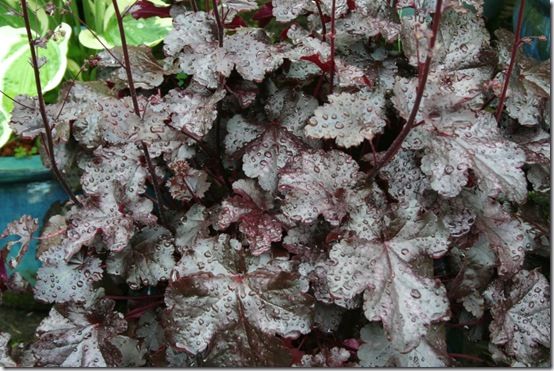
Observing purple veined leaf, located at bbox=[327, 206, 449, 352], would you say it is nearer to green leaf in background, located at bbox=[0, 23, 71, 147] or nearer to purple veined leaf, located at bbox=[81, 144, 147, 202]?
purple veined leaf, located at bbox=[81, 144, 147, 202]

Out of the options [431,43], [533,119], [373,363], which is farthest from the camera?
[533,119]

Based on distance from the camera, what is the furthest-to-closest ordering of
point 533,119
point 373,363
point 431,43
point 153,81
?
point 153,81, point 533,119, point 373,363, point 431,43

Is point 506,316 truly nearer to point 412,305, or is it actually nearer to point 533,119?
point 412,305

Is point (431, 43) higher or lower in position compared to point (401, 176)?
higher

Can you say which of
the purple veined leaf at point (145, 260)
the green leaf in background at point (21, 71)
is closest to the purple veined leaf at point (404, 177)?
the purple veined leaf at point (145, 260)

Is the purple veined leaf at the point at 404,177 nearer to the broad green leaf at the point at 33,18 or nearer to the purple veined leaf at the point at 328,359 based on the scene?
the purple veined leaf at the point at 328,359

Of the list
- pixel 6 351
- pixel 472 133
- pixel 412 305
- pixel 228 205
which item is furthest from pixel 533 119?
pixel 6 351
